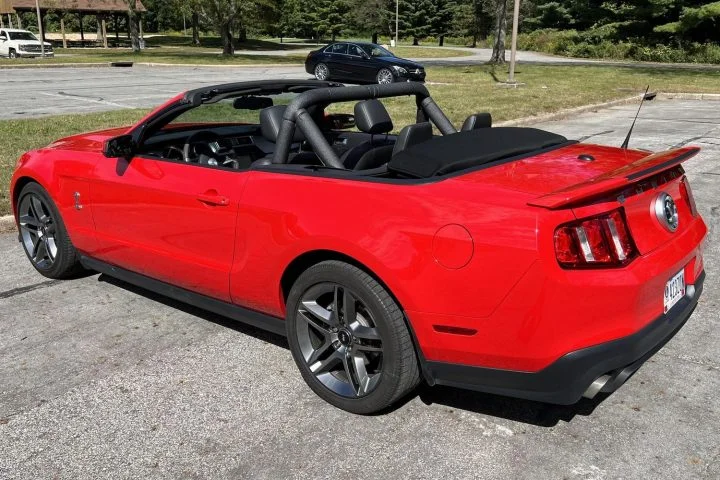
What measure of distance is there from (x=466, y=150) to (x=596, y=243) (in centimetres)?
84

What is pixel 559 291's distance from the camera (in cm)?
249

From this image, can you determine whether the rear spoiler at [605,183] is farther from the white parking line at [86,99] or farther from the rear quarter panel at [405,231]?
the white parking line at [86,99]

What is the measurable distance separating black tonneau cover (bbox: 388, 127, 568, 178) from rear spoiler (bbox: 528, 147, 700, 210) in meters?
0.52

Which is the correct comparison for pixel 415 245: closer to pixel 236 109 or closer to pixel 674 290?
pixel 674 290

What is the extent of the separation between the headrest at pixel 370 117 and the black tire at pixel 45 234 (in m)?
2.35

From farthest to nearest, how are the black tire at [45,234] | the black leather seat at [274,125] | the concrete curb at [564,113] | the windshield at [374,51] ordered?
the windshield at [374,51] < the concrete curb at [564,113] < the black tire at [45,234] < the black leather seat at [274,125]

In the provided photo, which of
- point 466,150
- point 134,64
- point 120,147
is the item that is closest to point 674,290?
point 466,150

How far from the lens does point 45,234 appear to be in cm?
489

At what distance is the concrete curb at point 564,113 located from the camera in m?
12.4

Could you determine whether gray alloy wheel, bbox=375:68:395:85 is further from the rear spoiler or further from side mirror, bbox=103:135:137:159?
the rear spoiler

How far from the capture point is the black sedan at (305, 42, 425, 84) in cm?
2239

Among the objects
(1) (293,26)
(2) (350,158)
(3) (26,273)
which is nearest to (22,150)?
(3) (26,273)

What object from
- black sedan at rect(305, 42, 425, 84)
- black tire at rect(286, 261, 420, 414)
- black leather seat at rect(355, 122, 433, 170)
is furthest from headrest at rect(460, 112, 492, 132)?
black sedan at rect(305, 42, 425, 84)

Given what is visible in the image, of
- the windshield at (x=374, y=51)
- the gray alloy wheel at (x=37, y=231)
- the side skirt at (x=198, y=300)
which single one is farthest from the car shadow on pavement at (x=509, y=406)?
the windshield at (x=374, y=51)
